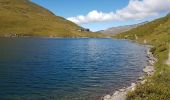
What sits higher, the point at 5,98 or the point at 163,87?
the point at 163,87

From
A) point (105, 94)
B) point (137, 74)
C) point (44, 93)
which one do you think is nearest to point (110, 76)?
point (137, 74)

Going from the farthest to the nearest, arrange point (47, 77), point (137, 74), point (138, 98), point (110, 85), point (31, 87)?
1. point (137, 74)
2. point (47, 77)
3. point (110, 85)
4. point (31, 87)
5. point (138, 98)

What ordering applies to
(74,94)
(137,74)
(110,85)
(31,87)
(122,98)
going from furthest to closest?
(137,74) → (110,85) → (31,87) → (74,94) → (122,98)

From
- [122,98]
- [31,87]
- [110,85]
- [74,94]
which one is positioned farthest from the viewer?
[110,85]

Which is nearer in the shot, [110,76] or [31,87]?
[31,87]

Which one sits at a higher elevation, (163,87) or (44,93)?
(163,87)

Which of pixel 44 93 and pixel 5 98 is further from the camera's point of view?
pixel 44 93

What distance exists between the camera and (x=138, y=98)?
29.9 m

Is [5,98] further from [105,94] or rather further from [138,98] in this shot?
[138,98]

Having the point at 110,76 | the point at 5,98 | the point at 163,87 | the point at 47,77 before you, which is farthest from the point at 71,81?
the point at 163,87

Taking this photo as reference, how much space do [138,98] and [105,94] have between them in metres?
12.3

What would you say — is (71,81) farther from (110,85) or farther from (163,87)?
(163,87)

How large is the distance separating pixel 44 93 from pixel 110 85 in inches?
473

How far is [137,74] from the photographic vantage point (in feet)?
198
